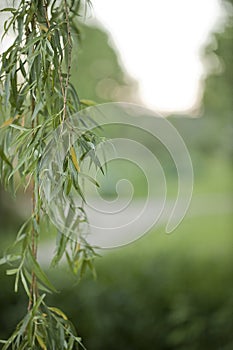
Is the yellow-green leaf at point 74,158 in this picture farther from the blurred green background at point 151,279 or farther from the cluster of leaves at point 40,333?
the blurred green background at point 151,279

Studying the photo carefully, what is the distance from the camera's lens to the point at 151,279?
3.67 meters

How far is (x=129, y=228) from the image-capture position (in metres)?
4.56

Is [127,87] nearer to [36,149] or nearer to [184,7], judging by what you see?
[184,7]

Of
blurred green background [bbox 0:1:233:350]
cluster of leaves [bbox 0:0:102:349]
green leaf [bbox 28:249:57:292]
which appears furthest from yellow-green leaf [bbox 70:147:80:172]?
blurred green background [bbox 0:1:233:350]

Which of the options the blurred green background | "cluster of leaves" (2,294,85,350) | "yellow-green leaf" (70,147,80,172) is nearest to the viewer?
"yellow-green leaf" (70,147,80,172)

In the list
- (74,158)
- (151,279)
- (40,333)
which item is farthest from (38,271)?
(151,279)

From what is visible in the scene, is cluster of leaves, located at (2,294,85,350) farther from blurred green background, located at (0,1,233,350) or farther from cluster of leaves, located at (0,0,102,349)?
blurred green background, located at (0,1,233,350)

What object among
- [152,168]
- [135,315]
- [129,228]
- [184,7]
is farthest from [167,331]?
[184,7]

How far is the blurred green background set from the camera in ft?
10.5

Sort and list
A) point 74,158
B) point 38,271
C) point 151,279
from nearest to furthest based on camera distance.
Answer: point 74,158, point 38,271, point 151,279

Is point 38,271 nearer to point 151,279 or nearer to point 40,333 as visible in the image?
point 40,333

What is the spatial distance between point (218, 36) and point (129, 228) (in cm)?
153

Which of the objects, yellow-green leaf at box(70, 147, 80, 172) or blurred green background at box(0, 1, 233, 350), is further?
blurred green background at box(0, 1, 233, 350)

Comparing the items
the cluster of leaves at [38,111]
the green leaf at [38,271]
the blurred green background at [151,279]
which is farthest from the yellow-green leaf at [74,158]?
the blurred green background at [151,279]
